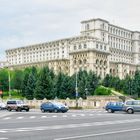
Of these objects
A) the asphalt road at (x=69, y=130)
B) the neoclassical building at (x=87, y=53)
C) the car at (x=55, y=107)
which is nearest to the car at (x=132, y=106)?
the car at (x=55, y=107)

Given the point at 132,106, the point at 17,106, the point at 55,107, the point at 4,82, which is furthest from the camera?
the point at 4,82

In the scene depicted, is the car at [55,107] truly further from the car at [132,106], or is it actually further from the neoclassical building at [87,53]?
the neoclassical building at [87,53]

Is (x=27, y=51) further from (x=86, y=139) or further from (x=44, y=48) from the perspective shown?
(x=86, y=139)

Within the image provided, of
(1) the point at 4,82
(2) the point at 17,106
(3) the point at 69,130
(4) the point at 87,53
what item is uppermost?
(4) the point at 87,53

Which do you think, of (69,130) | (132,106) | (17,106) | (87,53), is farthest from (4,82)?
(69,130)

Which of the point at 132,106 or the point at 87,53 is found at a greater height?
the point at 87,53

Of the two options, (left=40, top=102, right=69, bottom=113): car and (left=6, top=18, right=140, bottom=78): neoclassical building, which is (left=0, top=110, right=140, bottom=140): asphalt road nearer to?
(left=40, top=102, right=69, bottom=113): car

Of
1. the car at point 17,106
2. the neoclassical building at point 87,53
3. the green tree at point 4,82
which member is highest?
the neoclassical building at point 87,53

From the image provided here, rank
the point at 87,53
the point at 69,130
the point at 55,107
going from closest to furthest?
the point at 69,130 < the point at 55,107 < the point at 87,53

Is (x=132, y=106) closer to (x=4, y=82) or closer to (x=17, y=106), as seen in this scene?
(x=17, y=106)

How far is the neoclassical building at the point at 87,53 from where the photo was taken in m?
159

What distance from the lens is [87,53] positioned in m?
157

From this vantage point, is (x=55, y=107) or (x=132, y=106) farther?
(x=55, y=107)

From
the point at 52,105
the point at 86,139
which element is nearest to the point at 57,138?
the point at 86,139
